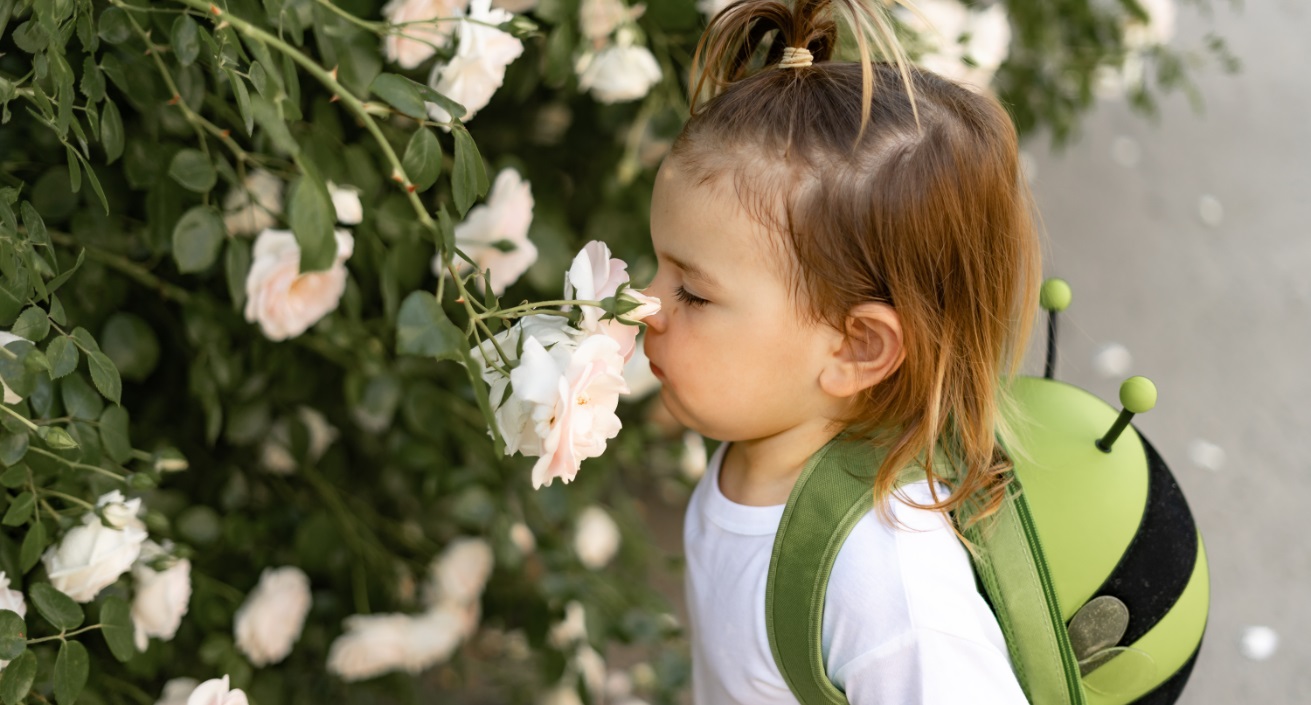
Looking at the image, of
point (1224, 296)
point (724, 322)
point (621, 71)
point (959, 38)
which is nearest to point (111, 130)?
point (724, 322)

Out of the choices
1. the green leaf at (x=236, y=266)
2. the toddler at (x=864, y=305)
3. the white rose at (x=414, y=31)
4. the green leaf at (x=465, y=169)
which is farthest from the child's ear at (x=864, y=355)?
the green leaf at (x=236, y=266)

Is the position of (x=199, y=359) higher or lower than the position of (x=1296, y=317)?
higher

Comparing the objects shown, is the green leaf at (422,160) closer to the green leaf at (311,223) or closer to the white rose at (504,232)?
the green leaf at (311,223)

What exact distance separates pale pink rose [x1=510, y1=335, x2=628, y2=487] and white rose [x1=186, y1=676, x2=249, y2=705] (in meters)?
0.33

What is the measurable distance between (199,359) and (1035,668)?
865mm

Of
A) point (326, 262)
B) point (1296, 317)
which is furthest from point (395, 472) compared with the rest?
point (1296, 317)

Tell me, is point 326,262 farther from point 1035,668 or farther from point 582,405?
point 1035,668

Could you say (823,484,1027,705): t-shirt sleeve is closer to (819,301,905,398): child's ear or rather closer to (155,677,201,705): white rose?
(819,301,905,398): child's ear

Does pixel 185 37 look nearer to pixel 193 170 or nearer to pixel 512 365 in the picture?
pixel 193 170

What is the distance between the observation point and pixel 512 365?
29.8 inches

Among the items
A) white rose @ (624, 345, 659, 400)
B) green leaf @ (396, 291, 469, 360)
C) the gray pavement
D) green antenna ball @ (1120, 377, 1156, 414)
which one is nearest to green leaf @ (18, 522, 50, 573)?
green leaf @ (396, 291, 469, 360)

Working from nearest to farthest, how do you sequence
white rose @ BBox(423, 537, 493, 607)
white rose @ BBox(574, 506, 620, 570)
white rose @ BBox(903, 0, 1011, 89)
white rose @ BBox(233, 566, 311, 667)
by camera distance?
white rose @ BBox(233, 566, 311, 667) < white rose @ BBox(903, 0, 1011, 89) < white rose @ BBox(423, 537, 493, 607) < white rose @ BBox(574, 506, 620, 570)

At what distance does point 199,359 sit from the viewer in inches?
46.4

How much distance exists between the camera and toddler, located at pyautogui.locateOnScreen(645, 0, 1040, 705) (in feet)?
2.91
